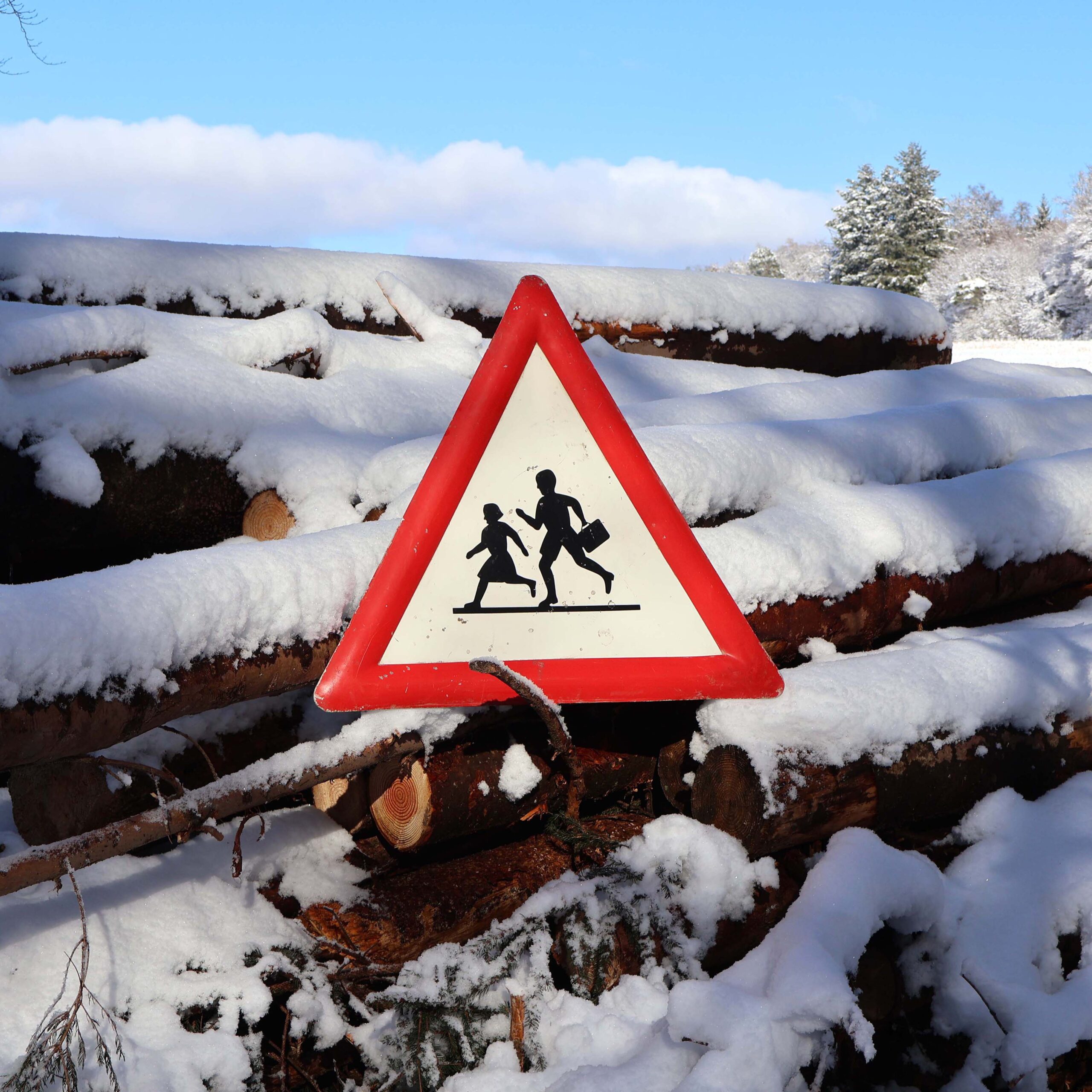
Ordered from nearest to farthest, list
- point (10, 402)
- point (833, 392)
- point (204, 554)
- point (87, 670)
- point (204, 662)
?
point (87, 670) → point (204, 662) → point (204, 554) → point (10, 402) → point (833, 392)

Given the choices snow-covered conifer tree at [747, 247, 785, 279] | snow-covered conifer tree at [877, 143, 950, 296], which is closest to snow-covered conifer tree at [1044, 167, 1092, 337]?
snow-covered conifer tree at [877, 143, 950, 296]

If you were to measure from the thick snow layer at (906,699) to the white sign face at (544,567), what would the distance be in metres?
0.36

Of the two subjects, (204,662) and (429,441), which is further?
(429,441)

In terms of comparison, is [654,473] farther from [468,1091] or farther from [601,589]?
[468,1091]

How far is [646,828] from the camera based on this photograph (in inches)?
85.8

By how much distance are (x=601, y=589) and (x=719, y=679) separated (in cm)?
29

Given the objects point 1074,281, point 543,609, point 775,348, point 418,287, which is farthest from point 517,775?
point 1074,281

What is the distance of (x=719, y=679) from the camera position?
187 centimetres

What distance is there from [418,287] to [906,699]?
3.25 m

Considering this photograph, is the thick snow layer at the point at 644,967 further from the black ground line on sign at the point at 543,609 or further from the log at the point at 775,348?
the log at the point at 775,348

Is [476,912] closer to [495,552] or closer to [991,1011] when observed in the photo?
[495,552]

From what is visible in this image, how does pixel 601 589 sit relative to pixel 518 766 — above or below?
above

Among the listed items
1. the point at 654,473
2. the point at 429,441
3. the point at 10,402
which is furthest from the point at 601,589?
the point at 10,402

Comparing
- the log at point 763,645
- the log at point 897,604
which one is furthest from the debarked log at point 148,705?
the log at point 897,604
